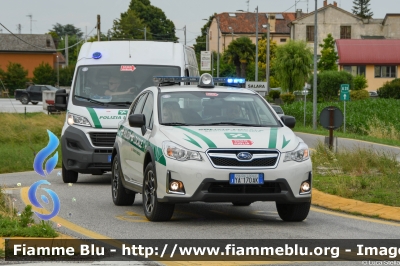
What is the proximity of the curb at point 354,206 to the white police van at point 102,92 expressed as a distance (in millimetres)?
4344

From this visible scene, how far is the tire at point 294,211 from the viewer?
39.0 ft

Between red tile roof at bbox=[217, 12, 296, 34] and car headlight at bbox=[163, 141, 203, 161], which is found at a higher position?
red tile roof at bbox=[217, 12, 296, 34]

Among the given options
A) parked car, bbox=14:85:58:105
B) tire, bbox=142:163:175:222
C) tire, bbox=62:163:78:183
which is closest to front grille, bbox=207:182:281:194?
tire, bbox=142:163:175:222

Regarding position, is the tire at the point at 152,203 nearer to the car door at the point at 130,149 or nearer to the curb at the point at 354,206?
the car door at the point at 130,149

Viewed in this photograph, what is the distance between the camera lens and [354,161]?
1766cm

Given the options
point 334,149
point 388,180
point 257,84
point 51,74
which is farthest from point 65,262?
point 51,74

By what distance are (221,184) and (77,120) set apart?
22.4 feet

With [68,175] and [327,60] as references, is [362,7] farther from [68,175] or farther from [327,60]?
[68,175]

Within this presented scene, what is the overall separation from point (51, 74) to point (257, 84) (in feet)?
204

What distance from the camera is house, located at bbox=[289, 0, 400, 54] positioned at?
12062 cm

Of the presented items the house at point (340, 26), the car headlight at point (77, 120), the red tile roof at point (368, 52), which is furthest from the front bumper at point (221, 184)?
the house at point (340, 26)

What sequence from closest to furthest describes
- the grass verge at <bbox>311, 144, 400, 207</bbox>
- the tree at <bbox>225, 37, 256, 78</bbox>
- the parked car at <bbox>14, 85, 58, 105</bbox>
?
the grass verge at <bbox>311, 144, 400, 207</bbox> → the parked car at <bbox>14, 85, 58, 105</bbox> → the tree at <bbox>225, 37, 256, 78</bbox>

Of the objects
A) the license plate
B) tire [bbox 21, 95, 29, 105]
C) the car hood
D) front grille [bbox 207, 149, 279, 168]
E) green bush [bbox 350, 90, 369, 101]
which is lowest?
tire [bbox 21, 95, 29, 105]

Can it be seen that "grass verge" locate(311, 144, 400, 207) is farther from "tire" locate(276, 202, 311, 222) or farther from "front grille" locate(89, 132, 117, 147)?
"front grille" locate(89, 132, 117, 147)
